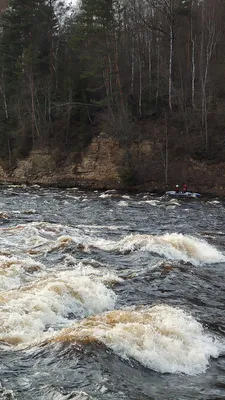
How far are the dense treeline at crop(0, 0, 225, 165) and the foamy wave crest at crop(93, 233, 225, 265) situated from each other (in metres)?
20.6

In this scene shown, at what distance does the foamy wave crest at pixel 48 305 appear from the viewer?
300 inches

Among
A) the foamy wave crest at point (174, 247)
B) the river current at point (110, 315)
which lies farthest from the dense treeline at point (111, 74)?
the river current at point (110, 315)

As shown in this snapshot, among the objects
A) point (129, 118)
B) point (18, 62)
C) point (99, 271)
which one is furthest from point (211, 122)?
point (99, 271)

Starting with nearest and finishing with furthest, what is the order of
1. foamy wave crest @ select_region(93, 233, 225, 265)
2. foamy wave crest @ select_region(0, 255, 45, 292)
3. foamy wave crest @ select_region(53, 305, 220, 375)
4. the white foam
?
foamy wave crest @ select_region(53, 305, 220, 375)
foamy wave crest @ select_region(0, 255, 45, 292)
foamy wave crest @ select_region(93, 233, 225, 265)
the white foam

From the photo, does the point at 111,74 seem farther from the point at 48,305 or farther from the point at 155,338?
the point at 155,338

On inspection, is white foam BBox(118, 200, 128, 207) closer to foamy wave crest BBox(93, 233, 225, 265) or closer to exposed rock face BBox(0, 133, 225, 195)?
exposed rock face BBox(0, 133, 225, 195)

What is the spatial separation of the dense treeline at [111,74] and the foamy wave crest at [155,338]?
89.6 feet

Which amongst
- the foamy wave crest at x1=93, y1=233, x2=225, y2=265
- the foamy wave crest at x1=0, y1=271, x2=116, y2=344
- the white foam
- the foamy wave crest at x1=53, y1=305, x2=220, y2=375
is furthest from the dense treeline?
the foamy wave crest at x1=53, y1=305, x2=220, y2=375

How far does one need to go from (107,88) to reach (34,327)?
111 ft

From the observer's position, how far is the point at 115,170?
3644 centimetres

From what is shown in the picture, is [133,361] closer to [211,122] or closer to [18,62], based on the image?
[211,122]

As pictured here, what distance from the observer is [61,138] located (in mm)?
42594

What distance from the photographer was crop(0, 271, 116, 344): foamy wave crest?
761 centimetres

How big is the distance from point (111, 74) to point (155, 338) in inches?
1332
